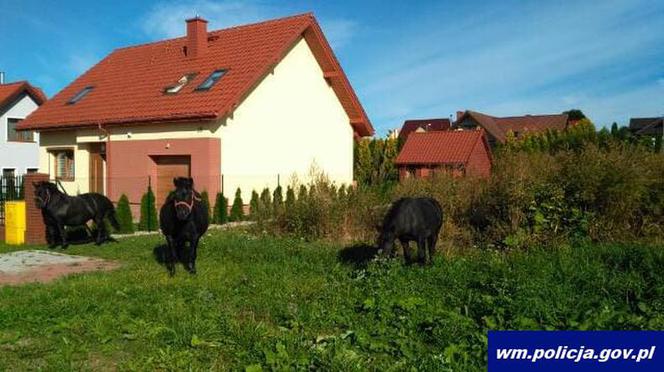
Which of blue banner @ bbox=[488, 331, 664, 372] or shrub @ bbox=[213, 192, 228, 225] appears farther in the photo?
shrub @ bbox=[213, 192, 228, 225]

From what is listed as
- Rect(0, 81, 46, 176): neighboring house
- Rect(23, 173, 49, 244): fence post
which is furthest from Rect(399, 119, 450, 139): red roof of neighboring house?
Rect(23, 173, 49, 244): fence post

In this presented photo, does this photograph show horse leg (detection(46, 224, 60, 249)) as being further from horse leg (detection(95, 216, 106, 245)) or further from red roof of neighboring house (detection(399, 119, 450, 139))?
red roof of neighboring house (detection(399, 119, 450, 139))

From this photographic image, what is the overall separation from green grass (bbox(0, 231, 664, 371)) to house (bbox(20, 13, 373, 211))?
10.4 meters

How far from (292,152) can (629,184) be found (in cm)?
1412

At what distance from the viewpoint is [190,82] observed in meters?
21.3

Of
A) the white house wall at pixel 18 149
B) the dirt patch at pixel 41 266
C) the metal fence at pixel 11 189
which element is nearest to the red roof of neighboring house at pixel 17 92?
the white house wall at pixel 18 149

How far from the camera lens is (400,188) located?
14242mm

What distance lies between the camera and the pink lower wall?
19.1 metres

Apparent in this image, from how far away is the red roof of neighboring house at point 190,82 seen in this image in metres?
19.6

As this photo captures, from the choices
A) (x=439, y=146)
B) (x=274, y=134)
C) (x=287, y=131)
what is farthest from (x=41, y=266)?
(x=439, y=146)

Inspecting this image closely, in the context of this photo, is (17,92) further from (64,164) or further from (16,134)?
(64,164)

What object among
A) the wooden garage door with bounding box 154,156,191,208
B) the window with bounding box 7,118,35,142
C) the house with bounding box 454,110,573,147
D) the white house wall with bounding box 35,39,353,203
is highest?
the house with bounding box 454,110,573,147

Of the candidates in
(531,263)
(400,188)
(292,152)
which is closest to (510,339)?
(531,263)

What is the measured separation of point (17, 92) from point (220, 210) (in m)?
24.2
